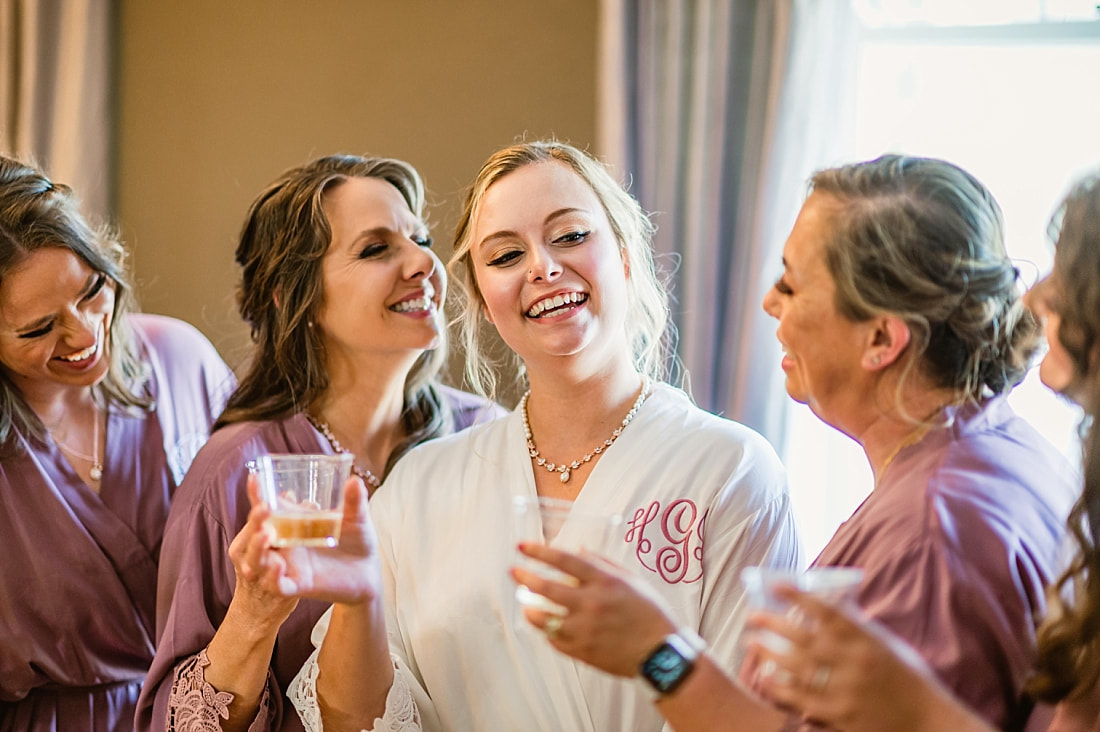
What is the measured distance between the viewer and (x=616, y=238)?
2139 millimetres

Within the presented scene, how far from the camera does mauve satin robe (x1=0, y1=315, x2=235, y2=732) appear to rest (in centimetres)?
229

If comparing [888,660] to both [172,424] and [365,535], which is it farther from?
[172,424]

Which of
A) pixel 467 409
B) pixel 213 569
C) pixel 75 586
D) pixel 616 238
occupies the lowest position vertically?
pixel 75 586

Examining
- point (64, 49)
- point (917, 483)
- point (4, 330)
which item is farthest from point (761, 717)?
point (64, 49)

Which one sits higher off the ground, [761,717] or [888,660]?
[888,660]

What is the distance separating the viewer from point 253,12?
3.37m

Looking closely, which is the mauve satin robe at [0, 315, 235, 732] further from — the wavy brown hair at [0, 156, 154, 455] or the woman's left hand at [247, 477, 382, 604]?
the woman's left hand at [247, 477, 382, 604]

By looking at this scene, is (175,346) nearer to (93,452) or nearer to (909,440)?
(93,452)

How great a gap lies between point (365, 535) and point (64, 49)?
2.39m

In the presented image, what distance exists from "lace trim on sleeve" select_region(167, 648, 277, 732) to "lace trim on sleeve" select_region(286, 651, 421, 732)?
87 mm

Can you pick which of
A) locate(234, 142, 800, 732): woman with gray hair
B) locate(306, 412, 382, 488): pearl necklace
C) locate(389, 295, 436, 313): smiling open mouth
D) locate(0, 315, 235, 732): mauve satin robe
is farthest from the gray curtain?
locate(0, 315, 235, 732): mauve satin robe

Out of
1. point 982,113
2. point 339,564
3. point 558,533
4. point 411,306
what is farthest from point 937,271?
point 982,113

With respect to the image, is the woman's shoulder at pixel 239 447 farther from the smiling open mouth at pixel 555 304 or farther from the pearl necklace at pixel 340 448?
the smiling open mouth at pixel 555 304

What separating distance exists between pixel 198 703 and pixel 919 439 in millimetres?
1322
